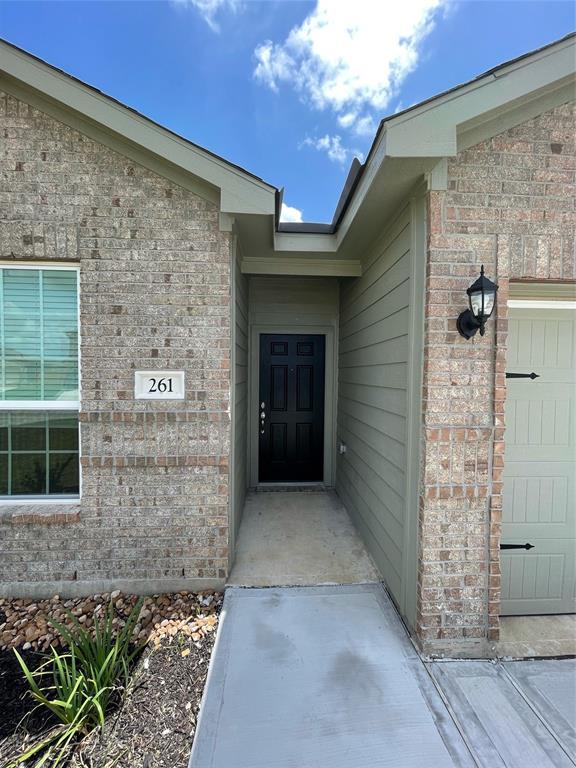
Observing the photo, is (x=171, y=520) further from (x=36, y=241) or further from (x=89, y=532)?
(x=36, y=241)

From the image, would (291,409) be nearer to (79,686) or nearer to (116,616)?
(116,616)

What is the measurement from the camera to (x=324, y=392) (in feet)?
15.4

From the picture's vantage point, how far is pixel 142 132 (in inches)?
92.5

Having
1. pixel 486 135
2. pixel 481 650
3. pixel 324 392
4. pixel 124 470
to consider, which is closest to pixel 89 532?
pixel 124 470

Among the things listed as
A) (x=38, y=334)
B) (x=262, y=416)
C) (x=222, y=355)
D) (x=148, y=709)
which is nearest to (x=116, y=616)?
(x=148, y=709)

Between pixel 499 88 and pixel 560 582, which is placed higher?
pixel 499 88

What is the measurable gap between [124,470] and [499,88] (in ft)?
11.0

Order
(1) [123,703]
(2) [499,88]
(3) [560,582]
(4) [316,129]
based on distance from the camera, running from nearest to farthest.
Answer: (1) [123,703] < (2) [499,88] < (3) [560,582] < (4) [316,129]

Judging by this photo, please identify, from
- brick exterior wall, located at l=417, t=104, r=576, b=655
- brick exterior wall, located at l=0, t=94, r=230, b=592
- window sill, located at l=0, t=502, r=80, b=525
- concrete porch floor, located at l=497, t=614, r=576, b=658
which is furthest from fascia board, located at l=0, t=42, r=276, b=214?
concrete porch floor, located at l=497, t=614, r=576, b=658

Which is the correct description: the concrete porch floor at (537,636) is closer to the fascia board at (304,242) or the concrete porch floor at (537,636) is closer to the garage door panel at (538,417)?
the garage door panel at (538,417)

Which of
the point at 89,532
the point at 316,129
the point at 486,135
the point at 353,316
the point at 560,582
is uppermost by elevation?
the point at 316,129

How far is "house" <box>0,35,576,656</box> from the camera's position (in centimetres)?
207

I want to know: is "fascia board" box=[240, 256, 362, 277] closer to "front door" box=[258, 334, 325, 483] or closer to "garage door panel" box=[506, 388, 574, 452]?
"front door" box=[258, 334, 325, 483]

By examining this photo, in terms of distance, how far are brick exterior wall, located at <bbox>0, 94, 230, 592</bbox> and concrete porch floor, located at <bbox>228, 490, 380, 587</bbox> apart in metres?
0.38
